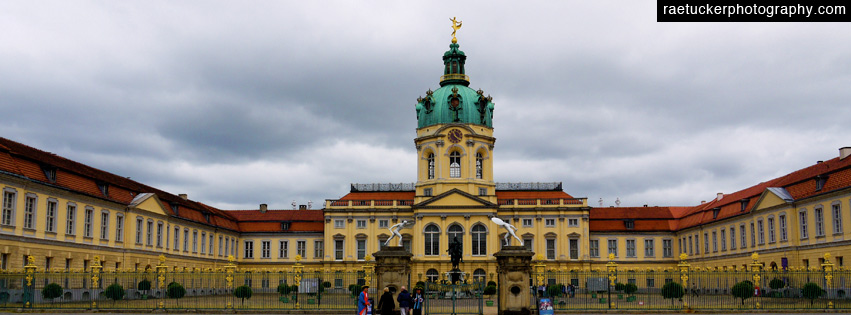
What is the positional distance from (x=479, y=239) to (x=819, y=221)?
33.8 metres

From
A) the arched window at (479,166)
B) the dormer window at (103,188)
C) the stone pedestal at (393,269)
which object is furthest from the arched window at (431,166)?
the stone pedestal at (393,269)

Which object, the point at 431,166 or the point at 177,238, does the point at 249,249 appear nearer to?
the point at 177,238

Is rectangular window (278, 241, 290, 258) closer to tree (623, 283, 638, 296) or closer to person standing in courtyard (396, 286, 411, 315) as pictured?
tree (623, 283, 638, 296)

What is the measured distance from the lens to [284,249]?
86312 millimetres

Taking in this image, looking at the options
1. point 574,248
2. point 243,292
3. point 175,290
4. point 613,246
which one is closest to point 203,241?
point 574,248

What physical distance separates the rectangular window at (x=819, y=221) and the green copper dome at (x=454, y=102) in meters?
36.7

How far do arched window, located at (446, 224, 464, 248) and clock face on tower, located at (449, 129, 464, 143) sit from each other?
341 inches

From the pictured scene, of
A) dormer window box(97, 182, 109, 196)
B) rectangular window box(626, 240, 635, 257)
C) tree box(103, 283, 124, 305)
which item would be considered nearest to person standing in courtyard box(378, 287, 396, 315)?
tree box(103, 283, 124, 305)

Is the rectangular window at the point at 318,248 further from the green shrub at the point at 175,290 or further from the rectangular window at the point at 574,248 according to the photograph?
the green shrub at the point at 175,290

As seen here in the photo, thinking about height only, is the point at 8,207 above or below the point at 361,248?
above

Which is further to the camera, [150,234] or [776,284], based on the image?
[150,234]

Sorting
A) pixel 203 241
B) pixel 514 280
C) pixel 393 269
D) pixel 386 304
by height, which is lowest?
pixel 386 304

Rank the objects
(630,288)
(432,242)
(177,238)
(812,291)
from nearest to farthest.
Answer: (812,291) → (630,288) → (177,238) → (432,242)

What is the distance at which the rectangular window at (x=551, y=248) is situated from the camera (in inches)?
3209
